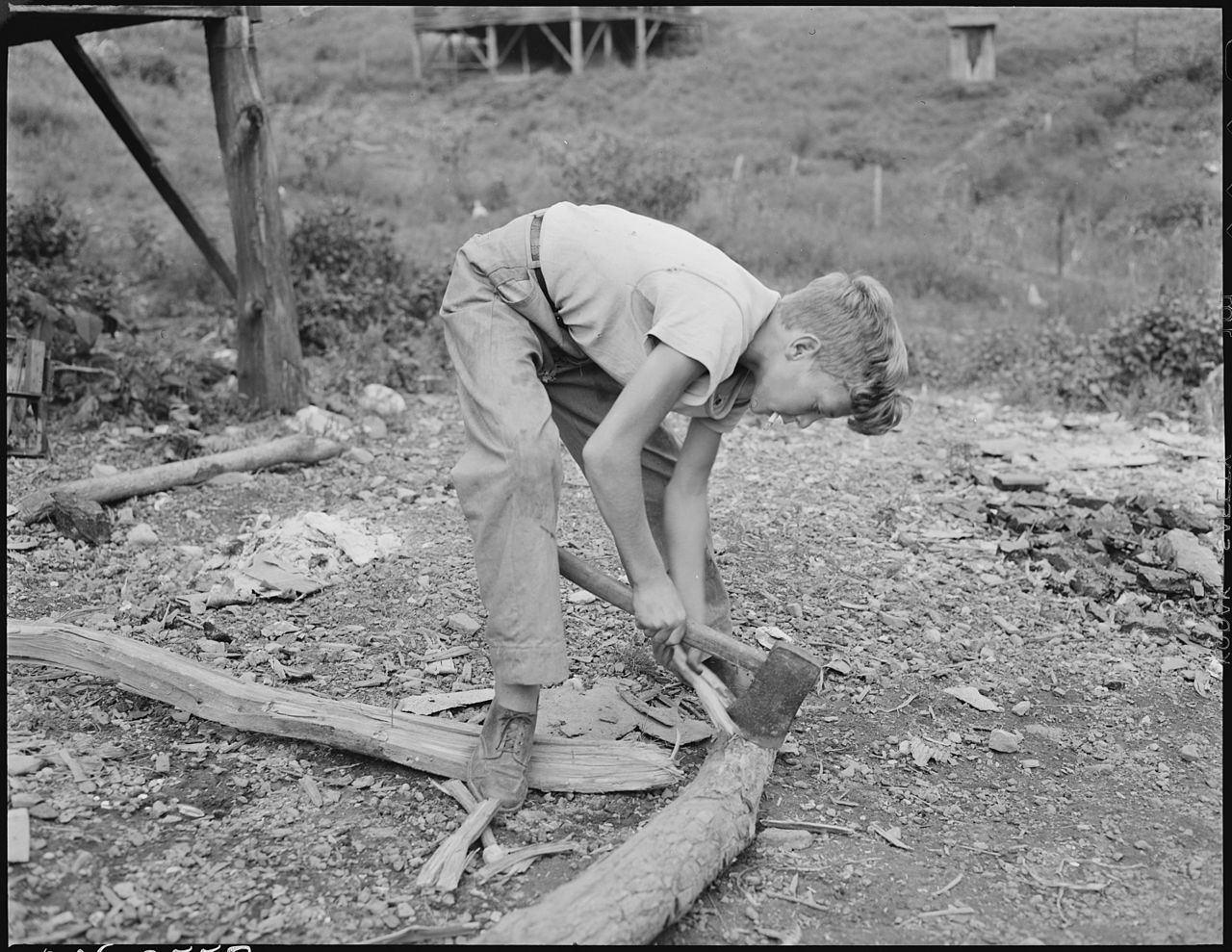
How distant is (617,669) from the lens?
139 inches

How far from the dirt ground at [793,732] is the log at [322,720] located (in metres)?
0.07

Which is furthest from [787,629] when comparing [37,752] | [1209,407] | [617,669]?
[1209,407]

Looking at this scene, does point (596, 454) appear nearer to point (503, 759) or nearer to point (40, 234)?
point (503, 759)

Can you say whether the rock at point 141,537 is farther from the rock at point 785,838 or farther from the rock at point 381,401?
the rock at point 785,838

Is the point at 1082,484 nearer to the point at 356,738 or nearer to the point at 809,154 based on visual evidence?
the point at 356,738

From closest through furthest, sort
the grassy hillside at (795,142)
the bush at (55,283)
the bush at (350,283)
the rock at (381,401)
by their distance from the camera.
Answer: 1. the bush at (55,283)
2. the rock at (381,401)
3. the bush at (350,283)
4. the grassy hillside at (795,142)

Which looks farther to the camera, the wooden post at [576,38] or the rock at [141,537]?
the wooden post at [576,38]

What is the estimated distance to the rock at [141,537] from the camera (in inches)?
181

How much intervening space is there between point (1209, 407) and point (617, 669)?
16.6ft

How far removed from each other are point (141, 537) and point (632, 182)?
8.38 m

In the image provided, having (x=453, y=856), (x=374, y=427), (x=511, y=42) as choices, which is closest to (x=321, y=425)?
(x=374, y=427)

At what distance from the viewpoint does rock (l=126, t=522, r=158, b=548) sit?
4.59 m

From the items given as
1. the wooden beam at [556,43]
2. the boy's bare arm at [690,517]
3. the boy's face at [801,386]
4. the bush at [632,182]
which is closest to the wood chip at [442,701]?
the boy's bare arm at [690,517]

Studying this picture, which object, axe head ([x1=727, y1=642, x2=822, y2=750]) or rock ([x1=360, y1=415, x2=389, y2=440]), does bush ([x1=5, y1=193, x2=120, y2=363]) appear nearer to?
rock ([x1=360, y1=415, x2=389, y2=440])
